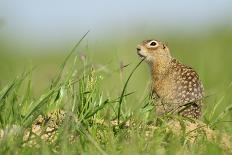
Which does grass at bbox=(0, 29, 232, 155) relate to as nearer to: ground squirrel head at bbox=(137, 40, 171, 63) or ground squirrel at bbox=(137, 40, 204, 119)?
ground squirrel at bbox=(137, 40, 204, 119)

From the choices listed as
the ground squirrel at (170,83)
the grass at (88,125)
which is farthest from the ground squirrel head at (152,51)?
the grass at (88,125)

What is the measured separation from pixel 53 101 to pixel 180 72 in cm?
179

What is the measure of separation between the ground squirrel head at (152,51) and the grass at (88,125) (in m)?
1.39

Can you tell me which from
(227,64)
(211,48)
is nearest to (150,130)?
(227,64)

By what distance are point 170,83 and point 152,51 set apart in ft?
2.60

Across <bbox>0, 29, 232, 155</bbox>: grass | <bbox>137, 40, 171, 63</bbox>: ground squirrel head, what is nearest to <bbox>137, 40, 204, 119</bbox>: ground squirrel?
<bbox>137, 40, 171, 63</bbox>: ground squirrel head

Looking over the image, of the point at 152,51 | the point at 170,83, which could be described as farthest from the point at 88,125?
the point at 152,51

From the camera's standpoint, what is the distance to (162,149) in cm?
621

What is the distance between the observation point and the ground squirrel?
8133 millimetres

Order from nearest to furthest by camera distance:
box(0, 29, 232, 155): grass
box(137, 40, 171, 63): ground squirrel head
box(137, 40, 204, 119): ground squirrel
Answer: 1. box(0, 29, 232, 155): grass
2. box(137, 40, 204, 119): ground squirrel
3. box(137, 40, 171, 63): ground squirrel head

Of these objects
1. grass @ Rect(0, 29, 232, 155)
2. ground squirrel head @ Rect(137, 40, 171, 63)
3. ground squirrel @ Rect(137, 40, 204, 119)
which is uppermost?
ground squirrel head @ Rect(137, 40, 171, 63)

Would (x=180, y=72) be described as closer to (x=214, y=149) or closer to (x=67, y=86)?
(x=67, y=86)

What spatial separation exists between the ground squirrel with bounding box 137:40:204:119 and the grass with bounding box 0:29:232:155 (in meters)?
0.42

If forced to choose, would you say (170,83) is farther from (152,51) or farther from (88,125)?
(88,125)
